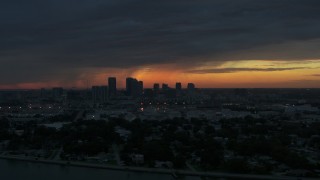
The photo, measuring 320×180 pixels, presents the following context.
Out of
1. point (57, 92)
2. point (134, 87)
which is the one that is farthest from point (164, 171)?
point (57, 92)

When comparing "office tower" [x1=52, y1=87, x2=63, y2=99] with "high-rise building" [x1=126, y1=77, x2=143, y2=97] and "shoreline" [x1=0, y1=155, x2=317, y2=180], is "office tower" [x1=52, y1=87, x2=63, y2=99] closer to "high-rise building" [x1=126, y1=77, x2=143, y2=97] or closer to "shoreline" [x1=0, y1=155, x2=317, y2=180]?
"high-rise building" [x1=126, y1=77, x2=143, y2=97]

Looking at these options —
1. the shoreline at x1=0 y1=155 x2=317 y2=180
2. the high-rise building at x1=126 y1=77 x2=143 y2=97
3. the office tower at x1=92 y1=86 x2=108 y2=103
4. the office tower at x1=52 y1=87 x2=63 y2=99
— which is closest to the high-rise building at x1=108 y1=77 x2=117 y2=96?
the high-rise building at x1=126 y1=77 x2=143 y2=97

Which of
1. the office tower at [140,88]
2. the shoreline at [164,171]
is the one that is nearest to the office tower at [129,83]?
the office tower at [140,88]

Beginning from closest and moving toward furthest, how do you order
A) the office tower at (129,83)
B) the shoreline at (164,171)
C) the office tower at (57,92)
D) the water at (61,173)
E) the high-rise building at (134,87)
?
the shoreline at (164,171) → the water at (61,173) → the high-rise building at (134,87) → the office tower at (129,83) → the office tower at (57,92)

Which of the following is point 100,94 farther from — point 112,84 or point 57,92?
point 57,92

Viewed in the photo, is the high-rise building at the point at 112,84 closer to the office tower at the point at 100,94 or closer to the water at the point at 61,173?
the office tower at the point at 100,94

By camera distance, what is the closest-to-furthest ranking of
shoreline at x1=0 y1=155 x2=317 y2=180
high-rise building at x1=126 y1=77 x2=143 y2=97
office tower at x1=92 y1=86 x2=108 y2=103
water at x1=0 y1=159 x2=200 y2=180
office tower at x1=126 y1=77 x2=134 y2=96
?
shoreline at x1=0 y1=155 x2=317 y2=180
water at x1=0 y1=159 x2=200 y2=180
office tower at x1=92 y1=86 x2=108 y2=103
high-rise building at x1=126 y1=77 x2=143 y2=97
office tower at x1=126 y1=77 x2=134 y2=96

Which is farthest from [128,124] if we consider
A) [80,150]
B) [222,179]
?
[222,179]

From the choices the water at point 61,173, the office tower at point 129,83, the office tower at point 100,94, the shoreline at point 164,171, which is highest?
the office tower at point 129,83

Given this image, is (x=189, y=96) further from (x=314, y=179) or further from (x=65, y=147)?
(x=314, y=179)
